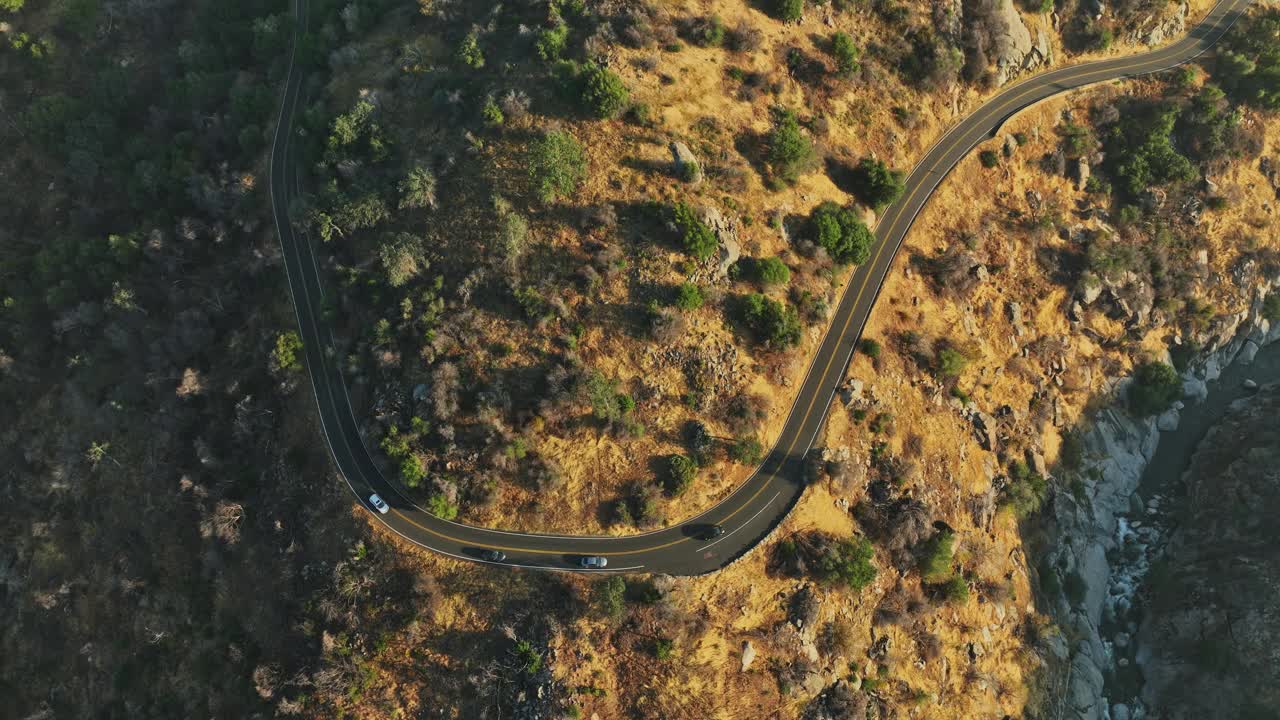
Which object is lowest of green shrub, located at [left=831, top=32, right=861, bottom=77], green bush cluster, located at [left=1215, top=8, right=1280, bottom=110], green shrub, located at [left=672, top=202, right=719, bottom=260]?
green shrub, located at [left=672, top=202, right=719, bottom=260]

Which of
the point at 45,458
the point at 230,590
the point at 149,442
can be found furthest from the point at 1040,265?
the point at 45,458

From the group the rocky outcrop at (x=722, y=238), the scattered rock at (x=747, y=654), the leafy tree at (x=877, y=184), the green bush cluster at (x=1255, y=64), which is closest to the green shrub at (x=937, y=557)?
the scattered rock at (x=747, y=654)

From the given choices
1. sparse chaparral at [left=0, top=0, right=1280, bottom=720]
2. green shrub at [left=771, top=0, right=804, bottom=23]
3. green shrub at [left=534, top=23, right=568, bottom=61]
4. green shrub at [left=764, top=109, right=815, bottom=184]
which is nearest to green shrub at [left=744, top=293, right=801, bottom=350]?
sparse chaparral at [left=0, top=0, right=1280, bottom=720]

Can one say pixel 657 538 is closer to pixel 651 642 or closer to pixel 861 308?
pixel 651 642

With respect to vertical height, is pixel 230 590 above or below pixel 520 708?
below

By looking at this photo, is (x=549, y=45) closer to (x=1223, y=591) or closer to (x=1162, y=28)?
(x=1162, y=28)

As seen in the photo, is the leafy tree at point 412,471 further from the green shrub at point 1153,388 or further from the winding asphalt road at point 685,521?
the green shrub at point 1153,388

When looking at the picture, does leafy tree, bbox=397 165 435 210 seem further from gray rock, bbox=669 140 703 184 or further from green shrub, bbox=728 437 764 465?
green shrub, bbox=728 437 764 465
